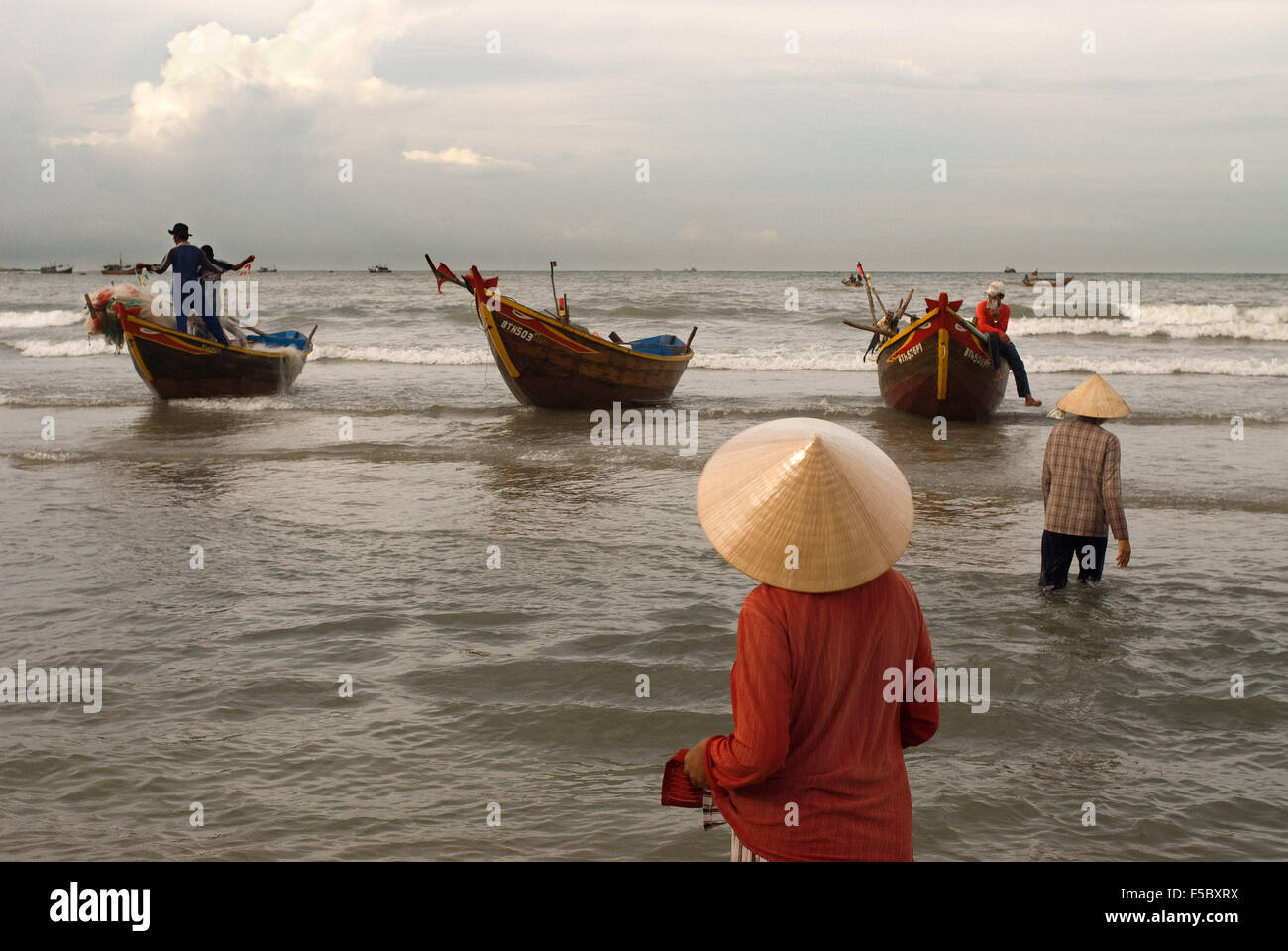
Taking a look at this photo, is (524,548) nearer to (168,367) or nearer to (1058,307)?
(168,367)

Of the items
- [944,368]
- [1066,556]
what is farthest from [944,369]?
[1066,556]

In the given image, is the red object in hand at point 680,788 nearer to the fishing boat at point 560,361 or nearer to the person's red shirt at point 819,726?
the person's red shirt at point 819,726

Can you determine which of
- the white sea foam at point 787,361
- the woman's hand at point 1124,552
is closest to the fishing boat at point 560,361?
the white sea foam at point 787,361

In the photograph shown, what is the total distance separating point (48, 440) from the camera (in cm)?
1337

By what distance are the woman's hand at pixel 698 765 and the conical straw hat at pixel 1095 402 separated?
4499mm

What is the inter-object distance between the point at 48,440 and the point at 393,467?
497 centimetres

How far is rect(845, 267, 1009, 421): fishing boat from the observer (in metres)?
14.2

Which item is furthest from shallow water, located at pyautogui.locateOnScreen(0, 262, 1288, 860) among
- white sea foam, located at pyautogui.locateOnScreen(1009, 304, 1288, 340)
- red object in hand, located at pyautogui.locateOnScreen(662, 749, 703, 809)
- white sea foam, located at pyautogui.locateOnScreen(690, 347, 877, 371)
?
white sea foam, located at pyautogui.locateOnScreen(1009, 304, 1288, 340)

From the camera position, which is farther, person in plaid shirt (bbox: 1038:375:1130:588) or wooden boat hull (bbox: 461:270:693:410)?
wooden boat hull (bbox: 461:270:693:410)

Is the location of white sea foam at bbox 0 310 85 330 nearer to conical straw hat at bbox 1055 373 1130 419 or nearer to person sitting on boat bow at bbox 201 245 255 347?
person sitting on boat bow at bbox 201 245 255 347

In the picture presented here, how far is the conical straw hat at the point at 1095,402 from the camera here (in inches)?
244

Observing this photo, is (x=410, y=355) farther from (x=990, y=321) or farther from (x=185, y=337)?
(x=990, y=321)

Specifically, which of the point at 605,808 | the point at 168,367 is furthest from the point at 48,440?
the point at 605,808

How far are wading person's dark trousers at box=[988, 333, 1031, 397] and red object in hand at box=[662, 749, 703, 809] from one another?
41.7 ft
